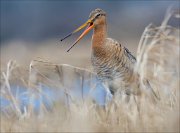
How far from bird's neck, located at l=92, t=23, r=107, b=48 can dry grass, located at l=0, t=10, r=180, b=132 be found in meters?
0.34

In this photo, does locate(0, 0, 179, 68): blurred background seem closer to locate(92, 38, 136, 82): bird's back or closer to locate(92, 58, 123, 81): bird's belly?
locate(92, 38, 136, 82): bird's back

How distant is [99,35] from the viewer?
32.7ft

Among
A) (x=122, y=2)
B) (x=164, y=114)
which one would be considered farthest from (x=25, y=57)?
(x=164, y=114)

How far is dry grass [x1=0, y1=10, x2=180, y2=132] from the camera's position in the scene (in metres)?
7.56

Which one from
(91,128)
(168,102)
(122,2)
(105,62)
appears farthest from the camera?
(122,2)

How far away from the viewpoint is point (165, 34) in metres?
9.36

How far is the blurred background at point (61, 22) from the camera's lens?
85.5ft

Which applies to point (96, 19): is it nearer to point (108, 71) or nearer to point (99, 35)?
point (99, 35)

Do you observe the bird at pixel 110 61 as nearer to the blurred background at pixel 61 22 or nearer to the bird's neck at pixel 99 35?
the bird's neck at pixel 99 35

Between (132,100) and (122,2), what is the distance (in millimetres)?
27904

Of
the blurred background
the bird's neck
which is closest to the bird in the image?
the bird's neck

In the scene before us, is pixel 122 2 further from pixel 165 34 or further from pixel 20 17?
pixel 165 34

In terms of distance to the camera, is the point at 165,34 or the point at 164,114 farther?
the point at 165,34

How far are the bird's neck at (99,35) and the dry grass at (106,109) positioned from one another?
34 centimetres
